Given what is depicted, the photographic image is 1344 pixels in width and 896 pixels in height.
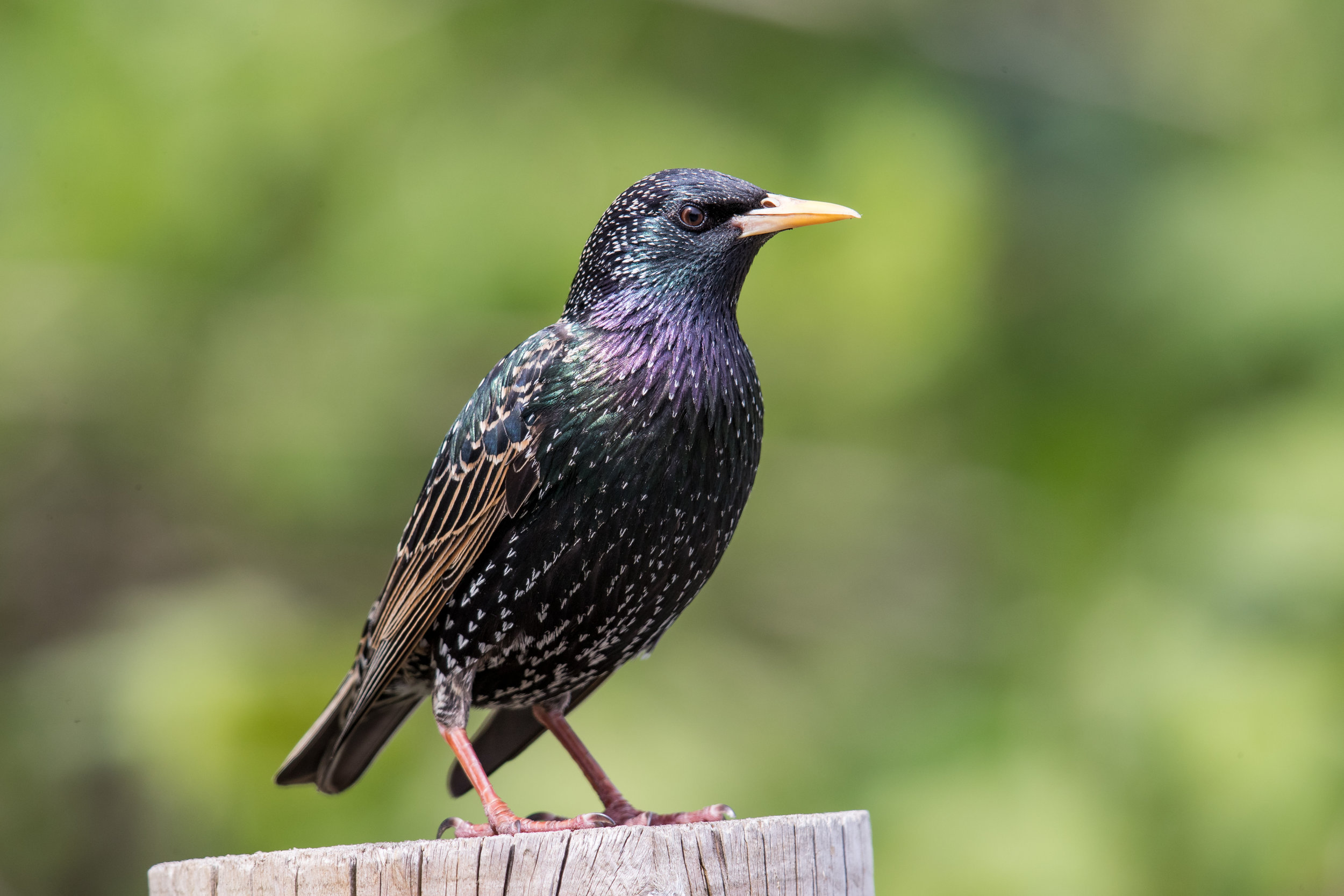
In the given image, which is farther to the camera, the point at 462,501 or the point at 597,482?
the point at 462,501

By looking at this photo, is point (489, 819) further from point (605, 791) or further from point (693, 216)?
point (693, 216)

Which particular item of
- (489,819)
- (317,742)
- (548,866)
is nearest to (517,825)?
(489,819)

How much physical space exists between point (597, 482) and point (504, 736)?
1039mm

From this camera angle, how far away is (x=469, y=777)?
9.80 ft

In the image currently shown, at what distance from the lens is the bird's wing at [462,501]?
2949 millimetres

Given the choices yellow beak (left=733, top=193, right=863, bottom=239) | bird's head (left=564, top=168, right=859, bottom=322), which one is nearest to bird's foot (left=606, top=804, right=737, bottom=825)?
bird's head (left=564, top=168, right=859, bottom=322)

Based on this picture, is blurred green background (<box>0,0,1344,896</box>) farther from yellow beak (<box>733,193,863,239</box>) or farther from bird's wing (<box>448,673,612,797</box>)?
yellow beak (<box>733,193,863,239</box>)

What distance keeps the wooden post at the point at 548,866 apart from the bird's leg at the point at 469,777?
41 cm

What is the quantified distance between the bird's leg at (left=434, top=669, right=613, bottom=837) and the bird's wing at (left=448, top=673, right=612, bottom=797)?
0.42 metres

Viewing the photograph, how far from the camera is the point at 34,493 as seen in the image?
260 inches

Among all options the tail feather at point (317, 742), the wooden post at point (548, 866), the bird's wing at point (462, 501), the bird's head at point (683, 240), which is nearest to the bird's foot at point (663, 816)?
the wooden post at point (548, 866)

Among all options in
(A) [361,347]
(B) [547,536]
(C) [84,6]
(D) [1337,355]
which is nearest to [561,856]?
(B) [547,536]

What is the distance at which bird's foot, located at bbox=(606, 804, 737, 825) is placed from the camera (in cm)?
282

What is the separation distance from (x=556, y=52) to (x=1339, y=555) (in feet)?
13.9
